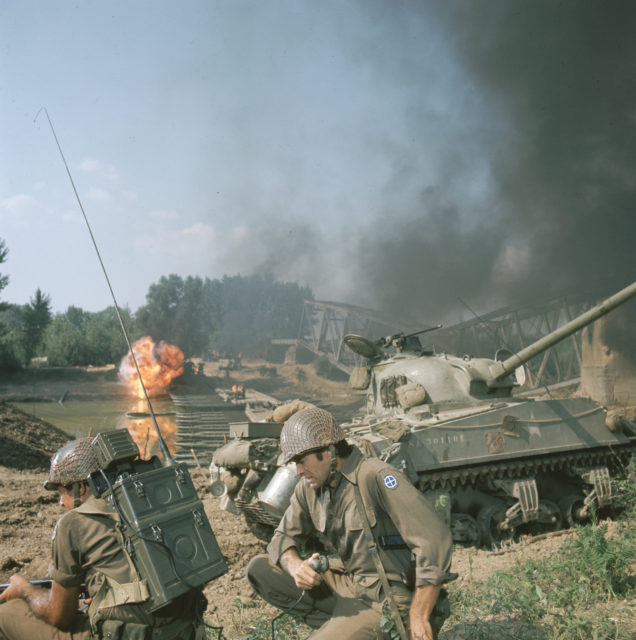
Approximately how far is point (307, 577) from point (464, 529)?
16.8 ft

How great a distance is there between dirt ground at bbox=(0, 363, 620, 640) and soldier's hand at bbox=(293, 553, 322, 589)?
1.20 meters

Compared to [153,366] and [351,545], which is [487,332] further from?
[153,366]

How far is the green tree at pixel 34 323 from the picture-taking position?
26.7 m

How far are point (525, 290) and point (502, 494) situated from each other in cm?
1390

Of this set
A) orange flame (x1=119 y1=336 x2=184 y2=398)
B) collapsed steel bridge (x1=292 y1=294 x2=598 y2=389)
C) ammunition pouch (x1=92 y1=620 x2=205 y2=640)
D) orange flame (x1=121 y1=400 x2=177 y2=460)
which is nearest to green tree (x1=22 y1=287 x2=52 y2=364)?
orange flame (x1=119 y1=336 x2=184 y2=398)

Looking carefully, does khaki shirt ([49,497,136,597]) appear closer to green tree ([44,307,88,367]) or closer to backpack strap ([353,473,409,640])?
backpack strap ([353,473,409,640])

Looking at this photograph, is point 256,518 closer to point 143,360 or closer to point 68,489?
point 68,489

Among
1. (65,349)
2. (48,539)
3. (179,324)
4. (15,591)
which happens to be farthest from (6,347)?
(15,591)

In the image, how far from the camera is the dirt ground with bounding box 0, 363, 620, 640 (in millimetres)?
5062

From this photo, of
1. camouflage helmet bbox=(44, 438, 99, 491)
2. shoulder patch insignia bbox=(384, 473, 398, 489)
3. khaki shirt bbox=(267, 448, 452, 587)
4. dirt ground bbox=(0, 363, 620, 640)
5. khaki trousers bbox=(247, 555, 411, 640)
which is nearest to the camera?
khaki shirt bbox=(267, 448, 452, 587)

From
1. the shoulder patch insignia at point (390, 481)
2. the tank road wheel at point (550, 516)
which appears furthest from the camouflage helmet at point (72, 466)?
the tank road wheel at point (550, 516)

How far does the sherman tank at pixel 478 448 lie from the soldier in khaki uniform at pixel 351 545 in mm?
3255

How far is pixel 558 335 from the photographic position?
752cm

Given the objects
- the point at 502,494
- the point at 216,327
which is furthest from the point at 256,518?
the point at 216,327
